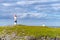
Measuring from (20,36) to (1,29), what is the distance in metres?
3.45

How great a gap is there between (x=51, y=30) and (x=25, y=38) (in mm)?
4712

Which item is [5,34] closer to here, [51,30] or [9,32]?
[9,32]

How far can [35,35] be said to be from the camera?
36.1 m

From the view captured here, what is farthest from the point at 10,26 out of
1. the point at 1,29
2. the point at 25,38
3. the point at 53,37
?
the point at 53,37

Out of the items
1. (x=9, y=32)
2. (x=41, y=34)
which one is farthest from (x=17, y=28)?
(x=41, y=34)

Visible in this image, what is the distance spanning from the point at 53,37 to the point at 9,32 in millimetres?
6258

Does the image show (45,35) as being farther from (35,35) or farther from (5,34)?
(5,34)

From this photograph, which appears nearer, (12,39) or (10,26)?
(12,39)

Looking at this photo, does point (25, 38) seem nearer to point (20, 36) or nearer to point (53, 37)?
point (20, 36)

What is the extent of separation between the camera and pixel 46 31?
123ft

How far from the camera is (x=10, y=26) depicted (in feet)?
128

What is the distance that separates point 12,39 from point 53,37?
18.9 ft

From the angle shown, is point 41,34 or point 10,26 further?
point 10,26

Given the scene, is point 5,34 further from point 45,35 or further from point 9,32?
point 45,35
